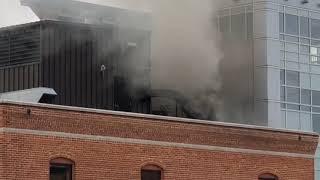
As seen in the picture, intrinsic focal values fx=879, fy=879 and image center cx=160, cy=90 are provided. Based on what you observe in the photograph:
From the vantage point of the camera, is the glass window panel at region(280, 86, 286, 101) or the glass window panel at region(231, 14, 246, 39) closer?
the glass window panel at region(280, 86, 286, 101)

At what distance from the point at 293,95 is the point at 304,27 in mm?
2902

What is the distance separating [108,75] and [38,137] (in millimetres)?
5301

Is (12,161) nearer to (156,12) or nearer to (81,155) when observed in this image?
(81,155)

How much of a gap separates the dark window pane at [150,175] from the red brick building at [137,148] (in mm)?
27

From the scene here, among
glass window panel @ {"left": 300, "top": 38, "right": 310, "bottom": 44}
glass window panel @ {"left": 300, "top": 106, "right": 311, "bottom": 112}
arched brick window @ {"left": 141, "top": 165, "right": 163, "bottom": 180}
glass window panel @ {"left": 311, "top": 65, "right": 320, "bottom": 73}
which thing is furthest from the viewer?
glass window panel @ {"left": 311, "top": 65, "right": 320, "bottom": 73}

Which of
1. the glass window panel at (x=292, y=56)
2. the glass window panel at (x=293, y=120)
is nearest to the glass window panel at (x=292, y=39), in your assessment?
the glass window panel at (x=292, y=56)

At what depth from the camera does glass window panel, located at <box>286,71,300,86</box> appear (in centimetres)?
3444

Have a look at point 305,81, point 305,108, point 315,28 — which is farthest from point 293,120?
point 315,28

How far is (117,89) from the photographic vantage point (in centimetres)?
2666

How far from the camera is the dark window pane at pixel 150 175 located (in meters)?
23.9

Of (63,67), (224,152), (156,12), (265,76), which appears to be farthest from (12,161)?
(265,76)

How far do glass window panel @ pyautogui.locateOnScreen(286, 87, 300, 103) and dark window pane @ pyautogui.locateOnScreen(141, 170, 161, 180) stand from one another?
11.3 m

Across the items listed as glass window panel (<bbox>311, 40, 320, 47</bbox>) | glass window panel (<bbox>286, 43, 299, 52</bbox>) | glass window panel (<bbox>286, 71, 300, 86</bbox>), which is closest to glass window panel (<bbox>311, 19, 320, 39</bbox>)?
glass window panel (<bbox>311, 40, 320, 47</bbox>)

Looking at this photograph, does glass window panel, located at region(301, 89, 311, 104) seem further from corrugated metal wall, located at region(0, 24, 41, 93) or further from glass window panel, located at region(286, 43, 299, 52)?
corrugated metal wall, located at region(0, 24, 41, 93)
